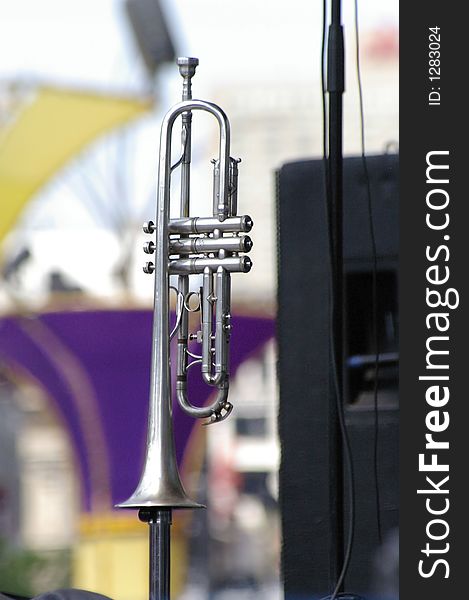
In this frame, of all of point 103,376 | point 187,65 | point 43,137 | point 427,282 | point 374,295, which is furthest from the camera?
point 43,137

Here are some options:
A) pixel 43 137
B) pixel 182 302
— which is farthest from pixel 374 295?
pixel 43 137

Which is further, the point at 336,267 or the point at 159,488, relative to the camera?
the point at 336,267

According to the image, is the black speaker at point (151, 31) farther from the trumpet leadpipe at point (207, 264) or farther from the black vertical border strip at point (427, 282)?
the black vertical border strip at point (427, 282)

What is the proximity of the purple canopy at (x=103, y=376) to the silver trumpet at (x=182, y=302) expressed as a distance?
7.71m

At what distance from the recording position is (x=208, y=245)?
2.74 metres

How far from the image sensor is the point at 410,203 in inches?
101

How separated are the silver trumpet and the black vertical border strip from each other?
0.36m

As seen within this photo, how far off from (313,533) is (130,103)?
9561 mm

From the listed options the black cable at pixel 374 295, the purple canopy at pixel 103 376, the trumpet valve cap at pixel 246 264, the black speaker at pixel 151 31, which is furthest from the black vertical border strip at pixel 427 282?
the black speaker at pixel 151 31

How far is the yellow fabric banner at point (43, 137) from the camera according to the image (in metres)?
11.3

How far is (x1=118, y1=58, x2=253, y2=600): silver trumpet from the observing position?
2686mm

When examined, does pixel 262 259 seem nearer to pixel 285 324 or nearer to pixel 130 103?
pixel 130 103

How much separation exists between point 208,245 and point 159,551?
0.62 metres

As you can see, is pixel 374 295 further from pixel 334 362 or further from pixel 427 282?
pixel 427 282
